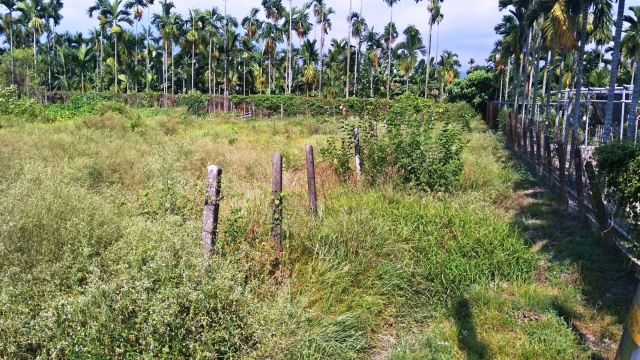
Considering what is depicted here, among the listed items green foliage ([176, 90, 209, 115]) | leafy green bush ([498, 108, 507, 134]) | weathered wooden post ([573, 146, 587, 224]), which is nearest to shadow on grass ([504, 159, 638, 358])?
weathered wooden post ([573, 146, 587, 224])

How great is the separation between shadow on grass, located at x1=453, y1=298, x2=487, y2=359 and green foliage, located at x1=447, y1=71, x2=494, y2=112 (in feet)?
125

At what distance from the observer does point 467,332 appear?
14.3ft

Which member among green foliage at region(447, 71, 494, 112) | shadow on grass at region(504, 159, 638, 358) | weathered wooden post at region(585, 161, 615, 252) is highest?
green foliage at region(447, 71, 494, 112)

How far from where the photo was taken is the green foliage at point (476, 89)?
40438mm

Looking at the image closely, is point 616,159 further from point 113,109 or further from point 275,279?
point 113,109

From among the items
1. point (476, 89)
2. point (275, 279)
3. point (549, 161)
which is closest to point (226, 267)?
point (275, 279)

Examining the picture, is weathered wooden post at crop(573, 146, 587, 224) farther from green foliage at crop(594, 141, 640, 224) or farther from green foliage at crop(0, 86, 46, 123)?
green foliage at crop(0, 86, 46, 123)

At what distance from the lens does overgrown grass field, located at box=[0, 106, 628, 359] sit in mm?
3084

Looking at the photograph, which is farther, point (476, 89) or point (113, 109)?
point (476, 89)

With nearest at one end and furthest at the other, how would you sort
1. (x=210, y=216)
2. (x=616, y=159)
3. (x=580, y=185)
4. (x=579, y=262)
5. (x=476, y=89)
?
(x=210, y=216) → (x=616, y=159) → (x=579, y=262) → (x=580, y=185) → (x=476, y=89)

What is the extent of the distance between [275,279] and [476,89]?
131ft

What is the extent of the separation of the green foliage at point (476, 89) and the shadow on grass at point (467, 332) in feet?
125

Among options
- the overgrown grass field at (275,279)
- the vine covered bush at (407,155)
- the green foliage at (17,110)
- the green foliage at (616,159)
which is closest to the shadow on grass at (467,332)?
the overgrown grass field at (275,279)

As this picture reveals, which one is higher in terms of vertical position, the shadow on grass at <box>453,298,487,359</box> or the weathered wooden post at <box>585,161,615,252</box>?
the weathered wooden post at <box>585,161,615,252</box>
